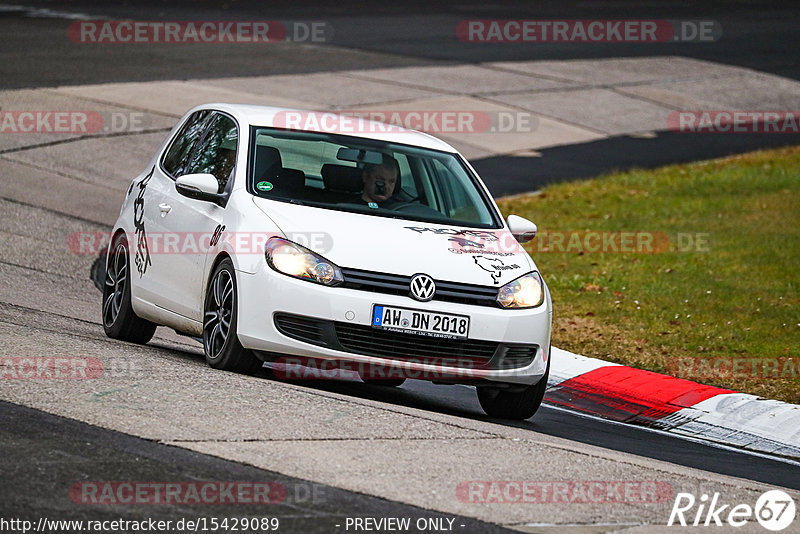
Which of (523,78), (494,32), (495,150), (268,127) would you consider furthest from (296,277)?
(494,32)

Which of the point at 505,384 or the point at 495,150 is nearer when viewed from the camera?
the point at 505,384

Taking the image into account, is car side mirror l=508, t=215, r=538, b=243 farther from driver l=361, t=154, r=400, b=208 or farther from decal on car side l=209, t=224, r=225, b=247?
decal on car side l=209, t=224, r=225, b=247

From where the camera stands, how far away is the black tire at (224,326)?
313 inches

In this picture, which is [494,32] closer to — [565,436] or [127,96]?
[127,96]

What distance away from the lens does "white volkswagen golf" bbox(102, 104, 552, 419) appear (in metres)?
7.70

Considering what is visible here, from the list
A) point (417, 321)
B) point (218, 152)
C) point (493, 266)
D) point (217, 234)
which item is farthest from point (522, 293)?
point (218, 152)

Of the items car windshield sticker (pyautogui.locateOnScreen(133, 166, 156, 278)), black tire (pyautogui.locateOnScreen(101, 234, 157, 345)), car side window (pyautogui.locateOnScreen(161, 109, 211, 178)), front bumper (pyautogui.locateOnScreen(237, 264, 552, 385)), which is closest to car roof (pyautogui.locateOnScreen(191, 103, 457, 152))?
car side window (pyautogui.locateOnScreen(161, 109, 211, 178))

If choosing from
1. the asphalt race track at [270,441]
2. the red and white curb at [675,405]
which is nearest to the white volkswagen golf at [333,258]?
the asphalt race track at [270,441]

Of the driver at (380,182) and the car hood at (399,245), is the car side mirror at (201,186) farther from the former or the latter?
the driver at (380,182)

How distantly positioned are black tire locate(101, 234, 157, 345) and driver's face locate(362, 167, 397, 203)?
6.49 ft

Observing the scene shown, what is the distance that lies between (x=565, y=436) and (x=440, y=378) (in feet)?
3.16

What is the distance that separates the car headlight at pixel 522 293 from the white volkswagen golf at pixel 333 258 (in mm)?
10


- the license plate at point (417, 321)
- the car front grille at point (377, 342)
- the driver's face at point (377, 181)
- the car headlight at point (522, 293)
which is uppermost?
the driver's face at point (377, 181)

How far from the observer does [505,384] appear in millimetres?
8125
